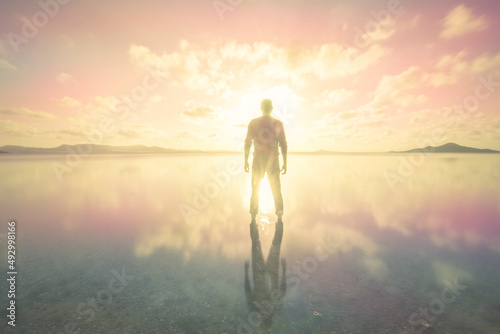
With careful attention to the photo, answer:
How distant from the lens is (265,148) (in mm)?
6730

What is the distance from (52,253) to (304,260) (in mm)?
4693

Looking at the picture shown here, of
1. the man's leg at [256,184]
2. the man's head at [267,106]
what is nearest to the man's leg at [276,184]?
the man's leg at [256,184]

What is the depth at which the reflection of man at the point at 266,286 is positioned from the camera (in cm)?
253

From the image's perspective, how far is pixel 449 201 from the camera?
8.41 metres

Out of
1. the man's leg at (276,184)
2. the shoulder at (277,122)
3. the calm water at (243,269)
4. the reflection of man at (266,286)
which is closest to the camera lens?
the calm water at (243,269)

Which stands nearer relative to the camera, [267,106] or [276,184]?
[276,184]

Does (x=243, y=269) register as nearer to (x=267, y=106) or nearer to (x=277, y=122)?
(x=277, y=122)

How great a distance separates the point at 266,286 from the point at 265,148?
4.35m

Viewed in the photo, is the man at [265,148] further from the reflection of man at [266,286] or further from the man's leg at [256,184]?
the reflection of man at [266,286]

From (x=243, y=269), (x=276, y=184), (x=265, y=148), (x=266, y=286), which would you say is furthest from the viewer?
(x=265, y=148)

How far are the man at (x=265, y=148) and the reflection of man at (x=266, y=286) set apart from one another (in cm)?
235

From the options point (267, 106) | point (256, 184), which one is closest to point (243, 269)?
point (256, 184)

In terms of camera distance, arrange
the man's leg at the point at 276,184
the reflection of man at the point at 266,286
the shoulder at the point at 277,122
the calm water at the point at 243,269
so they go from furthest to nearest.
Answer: the shoulder at the point at 277,122
the man's leg at the point at 276,184
the reflection of man at the point at 266,286
the calm water at the point at 243,269

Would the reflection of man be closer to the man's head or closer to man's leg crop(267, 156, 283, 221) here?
man's leg crop(267, 156, 283, 221)
